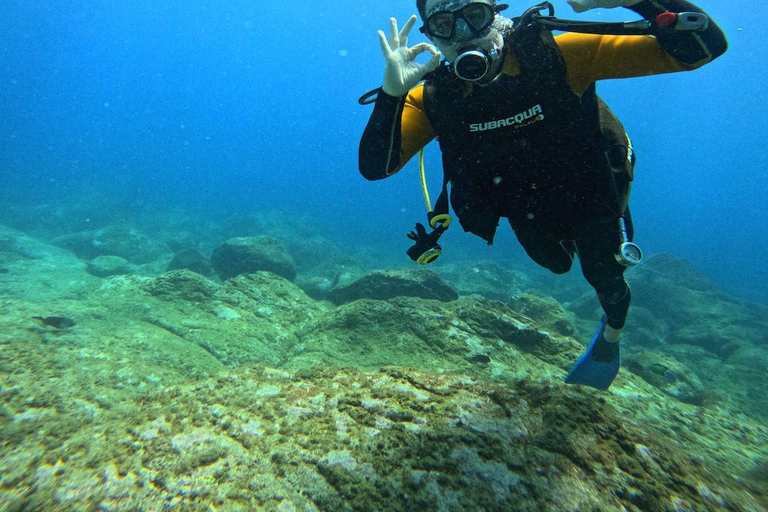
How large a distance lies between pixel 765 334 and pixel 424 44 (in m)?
14.9

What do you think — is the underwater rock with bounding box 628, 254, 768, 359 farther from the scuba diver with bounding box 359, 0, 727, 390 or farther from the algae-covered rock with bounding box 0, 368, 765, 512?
the algae-covered rock with bounding box 0, 368, 765, 512

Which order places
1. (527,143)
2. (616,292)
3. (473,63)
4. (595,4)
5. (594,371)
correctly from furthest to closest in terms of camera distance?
1. (594,371)
2. (616,292)
3. (527,143)
4. (473,63)
5. (595,4)

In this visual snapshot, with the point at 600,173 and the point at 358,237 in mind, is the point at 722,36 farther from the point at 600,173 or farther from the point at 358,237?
the point at 358,237

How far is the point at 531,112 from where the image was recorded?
2.61m

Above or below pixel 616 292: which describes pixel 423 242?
above

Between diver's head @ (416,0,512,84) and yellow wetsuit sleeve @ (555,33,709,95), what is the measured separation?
0.52 meters

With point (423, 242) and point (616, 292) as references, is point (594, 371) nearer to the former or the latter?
point (616, 292)

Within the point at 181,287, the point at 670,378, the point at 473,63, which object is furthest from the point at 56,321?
the point at 670,378

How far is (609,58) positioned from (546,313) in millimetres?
5699

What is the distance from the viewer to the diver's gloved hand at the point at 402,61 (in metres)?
2.48

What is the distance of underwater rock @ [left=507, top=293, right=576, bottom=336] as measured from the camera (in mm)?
6816

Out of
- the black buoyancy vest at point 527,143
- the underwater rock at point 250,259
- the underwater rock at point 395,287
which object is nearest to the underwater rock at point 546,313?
the underwater rock at point 395,287

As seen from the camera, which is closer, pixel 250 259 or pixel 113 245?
pixel 250 259

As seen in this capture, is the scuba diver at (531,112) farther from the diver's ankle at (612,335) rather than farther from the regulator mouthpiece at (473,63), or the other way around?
the diver's ankle at (612,335)
